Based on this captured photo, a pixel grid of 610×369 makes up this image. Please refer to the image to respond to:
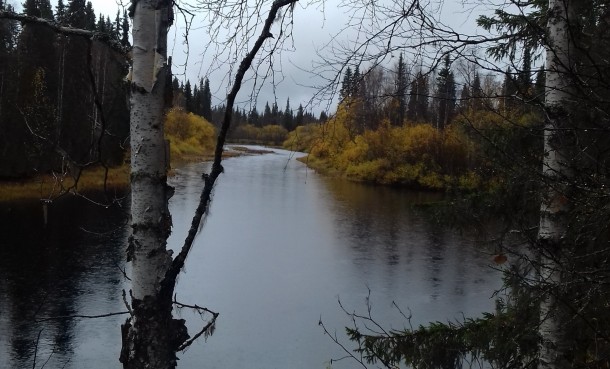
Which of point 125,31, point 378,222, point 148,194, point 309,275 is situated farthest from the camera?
point 378,222

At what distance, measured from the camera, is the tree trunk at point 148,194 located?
5.53ft

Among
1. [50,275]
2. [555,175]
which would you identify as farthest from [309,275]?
[555,175]

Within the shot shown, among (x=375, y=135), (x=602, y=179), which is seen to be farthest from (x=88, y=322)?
(x=375, y=135)

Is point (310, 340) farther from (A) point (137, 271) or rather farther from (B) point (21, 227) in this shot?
(B) point (21, 227)

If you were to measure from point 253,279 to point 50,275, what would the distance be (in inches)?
166

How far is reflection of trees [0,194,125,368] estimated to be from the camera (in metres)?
9.15

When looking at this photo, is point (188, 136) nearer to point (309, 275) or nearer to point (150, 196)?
point (309, 275)

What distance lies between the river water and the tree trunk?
357cm

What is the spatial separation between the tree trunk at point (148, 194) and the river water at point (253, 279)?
3565 mm

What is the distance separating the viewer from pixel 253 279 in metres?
12.5

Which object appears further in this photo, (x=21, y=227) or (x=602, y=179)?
(x=21, y=227)

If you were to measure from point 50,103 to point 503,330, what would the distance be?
24686mm

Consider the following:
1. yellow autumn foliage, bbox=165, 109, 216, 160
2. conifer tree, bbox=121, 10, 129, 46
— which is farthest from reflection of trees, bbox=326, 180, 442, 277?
yellow autumn foliage, bbox=165, 109, 216, 160

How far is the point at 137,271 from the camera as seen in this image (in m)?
1.70
